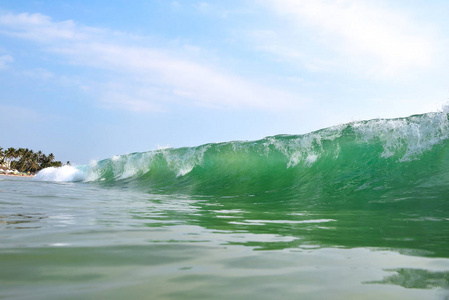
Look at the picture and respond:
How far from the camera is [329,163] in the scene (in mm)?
14062

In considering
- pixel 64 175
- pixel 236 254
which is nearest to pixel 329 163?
pixel 236 254

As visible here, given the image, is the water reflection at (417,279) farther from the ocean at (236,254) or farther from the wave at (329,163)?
the wave at (329,163)

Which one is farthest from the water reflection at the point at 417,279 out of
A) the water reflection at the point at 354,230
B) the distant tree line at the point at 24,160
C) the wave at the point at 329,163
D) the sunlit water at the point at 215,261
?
the distant tree line at the point at 24,160

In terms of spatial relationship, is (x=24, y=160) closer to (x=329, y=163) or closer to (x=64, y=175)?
(x=64, y=175)

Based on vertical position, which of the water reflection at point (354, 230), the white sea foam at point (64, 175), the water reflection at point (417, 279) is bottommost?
the water reflection at point (354, 230)

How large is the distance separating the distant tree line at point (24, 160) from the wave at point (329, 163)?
93677 mm

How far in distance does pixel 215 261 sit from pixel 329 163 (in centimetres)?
1207

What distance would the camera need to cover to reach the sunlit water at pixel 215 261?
6.47ft

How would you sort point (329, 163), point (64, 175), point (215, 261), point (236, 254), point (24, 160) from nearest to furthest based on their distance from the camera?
1. point (215, 261)
2. point (236, 254)
3. point (329, 163)
4. point (64, 175)
5. point (24, 160)

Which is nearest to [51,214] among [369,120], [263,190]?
[263,190]

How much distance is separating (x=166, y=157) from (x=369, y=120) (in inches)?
495

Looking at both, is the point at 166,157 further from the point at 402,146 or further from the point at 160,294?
the point at 160,294

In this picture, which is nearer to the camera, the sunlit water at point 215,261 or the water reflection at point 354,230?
the sunlit water at point 215,261

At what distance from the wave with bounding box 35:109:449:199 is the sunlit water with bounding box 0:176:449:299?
577 centimetres
